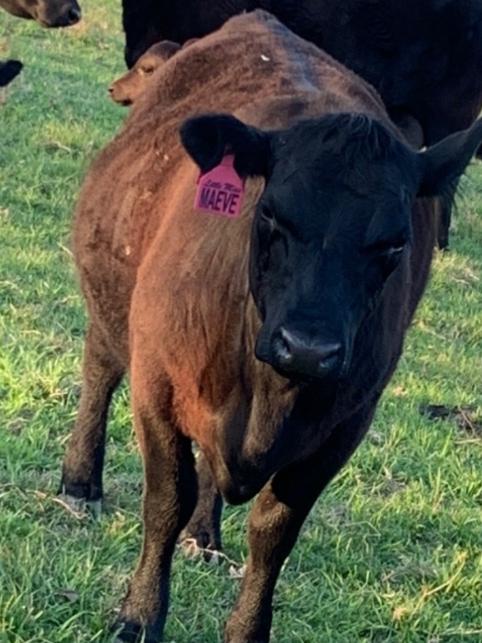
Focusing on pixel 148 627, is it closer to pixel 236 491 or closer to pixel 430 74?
pixel 236 491

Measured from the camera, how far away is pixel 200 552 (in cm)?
469

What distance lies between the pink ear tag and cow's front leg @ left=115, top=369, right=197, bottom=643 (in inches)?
22.0

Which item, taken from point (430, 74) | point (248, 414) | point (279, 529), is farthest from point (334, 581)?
point (430, 74)

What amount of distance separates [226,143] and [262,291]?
1.31ft

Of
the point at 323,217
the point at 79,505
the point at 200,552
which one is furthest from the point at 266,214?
the point at 79,505

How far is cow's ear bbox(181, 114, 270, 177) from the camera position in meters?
3.64

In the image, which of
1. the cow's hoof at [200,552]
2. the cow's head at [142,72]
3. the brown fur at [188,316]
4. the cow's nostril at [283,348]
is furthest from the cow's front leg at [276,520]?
the cow's head at [142,72]

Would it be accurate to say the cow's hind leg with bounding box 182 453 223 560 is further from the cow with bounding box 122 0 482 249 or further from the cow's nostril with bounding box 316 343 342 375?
the cow with bounding box 122 0 482 249

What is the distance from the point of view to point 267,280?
3568 mm

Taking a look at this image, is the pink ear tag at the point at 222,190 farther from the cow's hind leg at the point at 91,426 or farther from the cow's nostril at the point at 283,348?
the cow's hind leg at the point at 91,426

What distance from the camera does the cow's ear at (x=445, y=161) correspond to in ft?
12.6

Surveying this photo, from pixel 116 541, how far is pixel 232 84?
5.02 feet

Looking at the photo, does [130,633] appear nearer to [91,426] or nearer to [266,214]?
[91,426]

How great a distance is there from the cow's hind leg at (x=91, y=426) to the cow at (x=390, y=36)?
17.8ft
